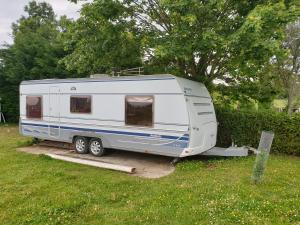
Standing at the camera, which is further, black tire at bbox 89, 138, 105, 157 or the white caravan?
black tire at bbox 89, 138, 105, 157

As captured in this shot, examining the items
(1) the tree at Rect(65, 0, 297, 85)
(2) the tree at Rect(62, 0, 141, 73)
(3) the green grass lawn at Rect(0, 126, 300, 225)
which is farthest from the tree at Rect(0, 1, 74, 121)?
(3) the green grass lawn at Rect(0, 126, 300, 225)

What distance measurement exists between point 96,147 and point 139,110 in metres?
2.56

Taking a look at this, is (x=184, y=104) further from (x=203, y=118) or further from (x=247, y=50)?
(x=247, y=50)

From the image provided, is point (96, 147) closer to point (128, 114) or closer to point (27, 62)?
point (128, 114)

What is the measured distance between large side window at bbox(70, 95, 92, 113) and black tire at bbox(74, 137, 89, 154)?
1.12 meters

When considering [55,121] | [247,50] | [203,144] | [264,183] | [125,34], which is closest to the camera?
[264,183]

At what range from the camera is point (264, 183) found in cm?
811

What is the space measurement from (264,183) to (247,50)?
13.5ft

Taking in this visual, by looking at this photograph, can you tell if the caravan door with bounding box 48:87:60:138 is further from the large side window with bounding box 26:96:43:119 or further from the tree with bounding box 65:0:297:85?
the tree with bounding box 65:0:297:85

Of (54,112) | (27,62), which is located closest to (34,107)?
(54,112)

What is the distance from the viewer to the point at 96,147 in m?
12.1

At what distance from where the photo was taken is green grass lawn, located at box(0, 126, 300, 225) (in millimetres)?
6113

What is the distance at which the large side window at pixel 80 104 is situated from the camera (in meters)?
12.0

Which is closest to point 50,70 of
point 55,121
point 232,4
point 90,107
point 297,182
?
point 55,121
